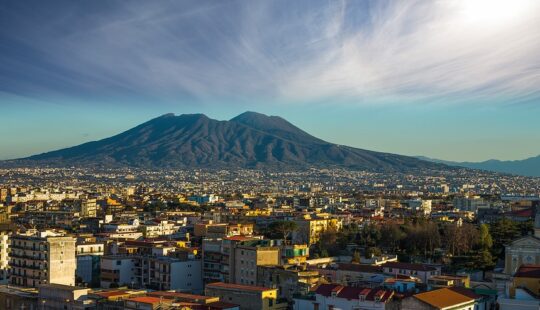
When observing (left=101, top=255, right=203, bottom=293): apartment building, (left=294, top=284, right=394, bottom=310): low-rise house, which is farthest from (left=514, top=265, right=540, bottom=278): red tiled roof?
(left=101, top=255, right=203, bottom=293): apartment building

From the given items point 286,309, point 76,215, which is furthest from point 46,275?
point 76,215

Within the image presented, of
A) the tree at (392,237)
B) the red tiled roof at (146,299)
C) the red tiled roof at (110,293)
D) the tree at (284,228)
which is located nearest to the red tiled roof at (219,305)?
the red tiled roof at (146,299)

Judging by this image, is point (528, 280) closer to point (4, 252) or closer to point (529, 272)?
point (529, 272)

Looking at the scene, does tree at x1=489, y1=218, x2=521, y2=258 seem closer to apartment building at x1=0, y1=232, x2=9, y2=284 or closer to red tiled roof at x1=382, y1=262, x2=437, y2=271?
red tiled roof at x1=382, y1=262, x2=437, y2=271

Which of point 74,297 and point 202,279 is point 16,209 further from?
point 74,297

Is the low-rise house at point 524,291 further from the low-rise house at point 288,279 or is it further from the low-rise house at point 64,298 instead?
the low-rise house at point 64,298

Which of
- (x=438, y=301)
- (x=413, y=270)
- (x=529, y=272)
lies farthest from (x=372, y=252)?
(x=438, y=301)
